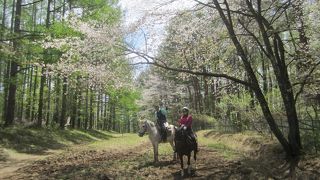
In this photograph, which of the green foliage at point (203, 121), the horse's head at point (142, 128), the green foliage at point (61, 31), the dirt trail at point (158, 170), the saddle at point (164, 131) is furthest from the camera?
the green foliage at point (203, 121)

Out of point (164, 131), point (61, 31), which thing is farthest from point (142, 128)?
point (61, 31)

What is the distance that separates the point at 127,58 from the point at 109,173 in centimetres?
415

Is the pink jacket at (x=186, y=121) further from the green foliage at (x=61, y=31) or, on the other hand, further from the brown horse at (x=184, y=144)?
the green foliage at (x=61, y=31)

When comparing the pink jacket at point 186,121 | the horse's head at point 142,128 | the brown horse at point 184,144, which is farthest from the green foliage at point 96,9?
the brown horse at point 184,144

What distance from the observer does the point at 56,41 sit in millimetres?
15977

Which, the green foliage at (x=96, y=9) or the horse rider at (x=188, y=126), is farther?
the green foliage at (x=96, y=9)

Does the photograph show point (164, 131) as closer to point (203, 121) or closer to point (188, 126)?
point (188, 126)

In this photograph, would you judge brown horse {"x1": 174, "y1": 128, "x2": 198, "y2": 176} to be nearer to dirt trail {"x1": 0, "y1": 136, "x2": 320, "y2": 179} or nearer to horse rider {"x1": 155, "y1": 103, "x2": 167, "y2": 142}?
dirt trail {"x1": 0, "y1": 136, "x2": 320, "y2": 179}

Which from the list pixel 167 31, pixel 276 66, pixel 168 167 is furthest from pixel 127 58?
pixel 276 66

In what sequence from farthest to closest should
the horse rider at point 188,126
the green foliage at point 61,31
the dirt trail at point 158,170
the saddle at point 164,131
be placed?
the green foliage at point 61,31 → the saddle at point 164,131 → the horse rider at point 188,126 → the dirt trail at point 158,170

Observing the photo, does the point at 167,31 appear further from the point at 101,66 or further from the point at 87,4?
the point at 87,4

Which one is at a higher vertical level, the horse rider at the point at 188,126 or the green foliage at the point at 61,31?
the green foliage at the point at 61,31

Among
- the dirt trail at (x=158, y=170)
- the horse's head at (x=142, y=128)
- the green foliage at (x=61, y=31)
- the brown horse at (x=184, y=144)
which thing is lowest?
the dirt trail at (x=158, y=170)

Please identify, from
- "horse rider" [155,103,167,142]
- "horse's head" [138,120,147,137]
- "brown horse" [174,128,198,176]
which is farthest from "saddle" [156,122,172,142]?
"brown horse" [174,128,198,176]
